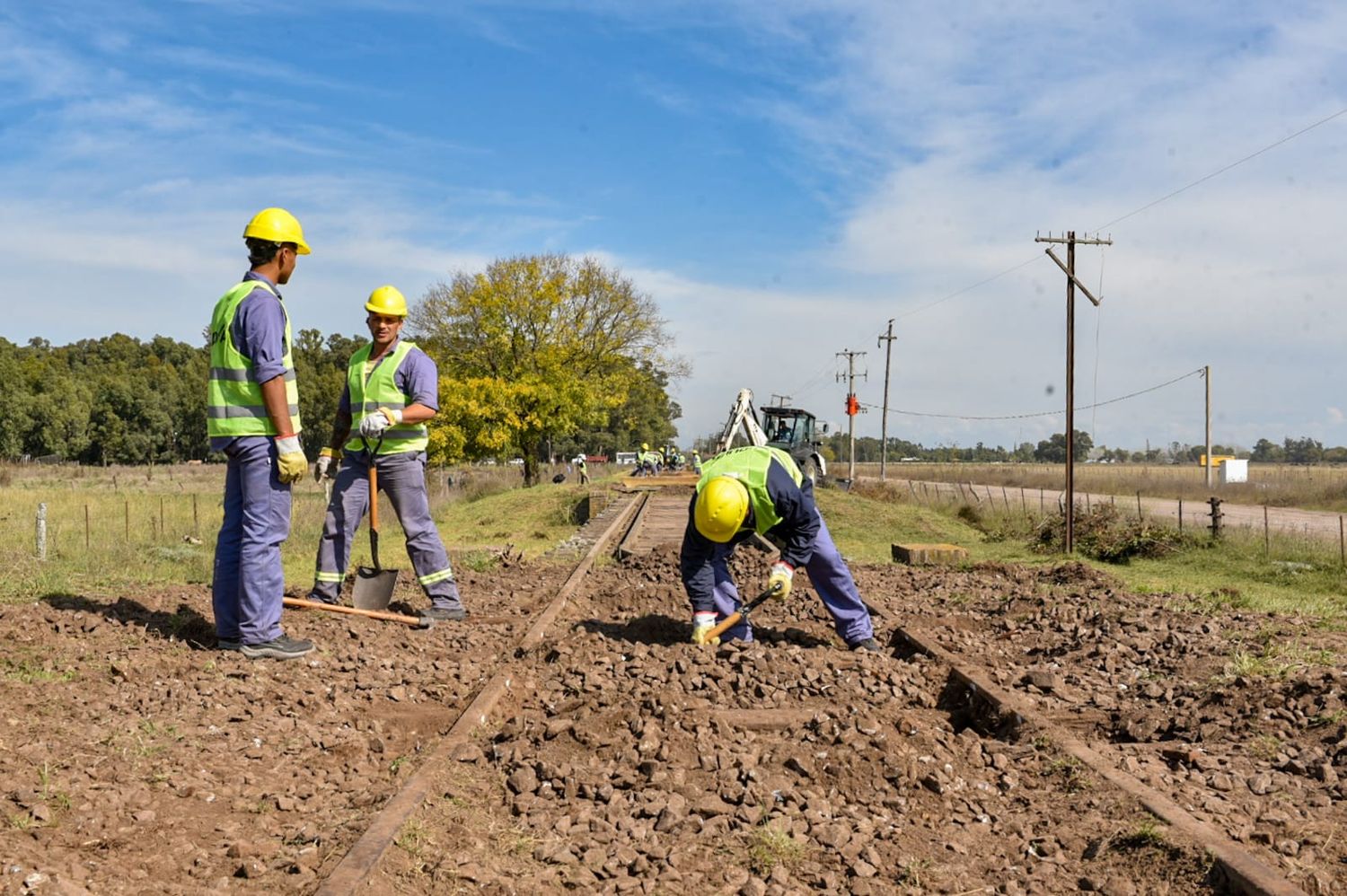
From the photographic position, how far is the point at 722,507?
5.68 meters

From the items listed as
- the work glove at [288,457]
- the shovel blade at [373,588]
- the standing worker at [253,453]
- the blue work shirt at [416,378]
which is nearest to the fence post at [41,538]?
the shovel blade at [373,588]

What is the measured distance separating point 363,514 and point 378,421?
0.75 m

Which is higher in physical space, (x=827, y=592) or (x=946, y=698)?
(x=827, y=592)

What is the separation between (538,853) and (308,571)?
8297 mm

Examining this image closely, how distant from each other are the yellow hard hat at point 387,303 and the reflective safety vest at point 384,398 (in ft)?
0.74

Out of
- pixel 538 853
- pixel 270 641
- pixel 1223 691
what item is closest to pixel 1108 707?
pixel 1223 691

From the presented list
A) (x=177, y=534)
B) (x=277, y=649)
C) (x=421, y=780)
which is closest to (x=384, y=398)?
(x=277, y=649)

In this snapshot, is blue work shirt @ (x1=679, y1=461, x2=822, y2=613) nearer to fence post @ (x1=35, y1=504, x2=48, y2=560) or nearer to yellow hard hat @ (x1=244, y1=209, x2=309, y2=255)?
yellow hard hat @ (x1=244, y1=209, x2=309, y2=255)

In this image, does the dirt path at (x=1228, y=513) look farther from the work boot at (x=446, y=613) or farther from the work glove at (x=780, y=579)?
the work glove at (x=780, y=579)

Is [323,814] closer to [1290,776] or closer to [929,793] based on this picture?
[929,793]

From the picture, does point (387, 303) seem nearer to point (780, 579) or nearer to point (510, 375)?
point (780, 579)

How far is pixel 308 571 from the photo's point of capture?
10891 mm

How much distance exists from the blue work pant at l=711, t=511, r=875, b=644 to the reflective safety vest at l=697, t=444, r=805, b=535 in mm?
423

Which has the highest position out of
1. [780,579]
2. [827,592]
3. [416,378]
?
[416,378]
